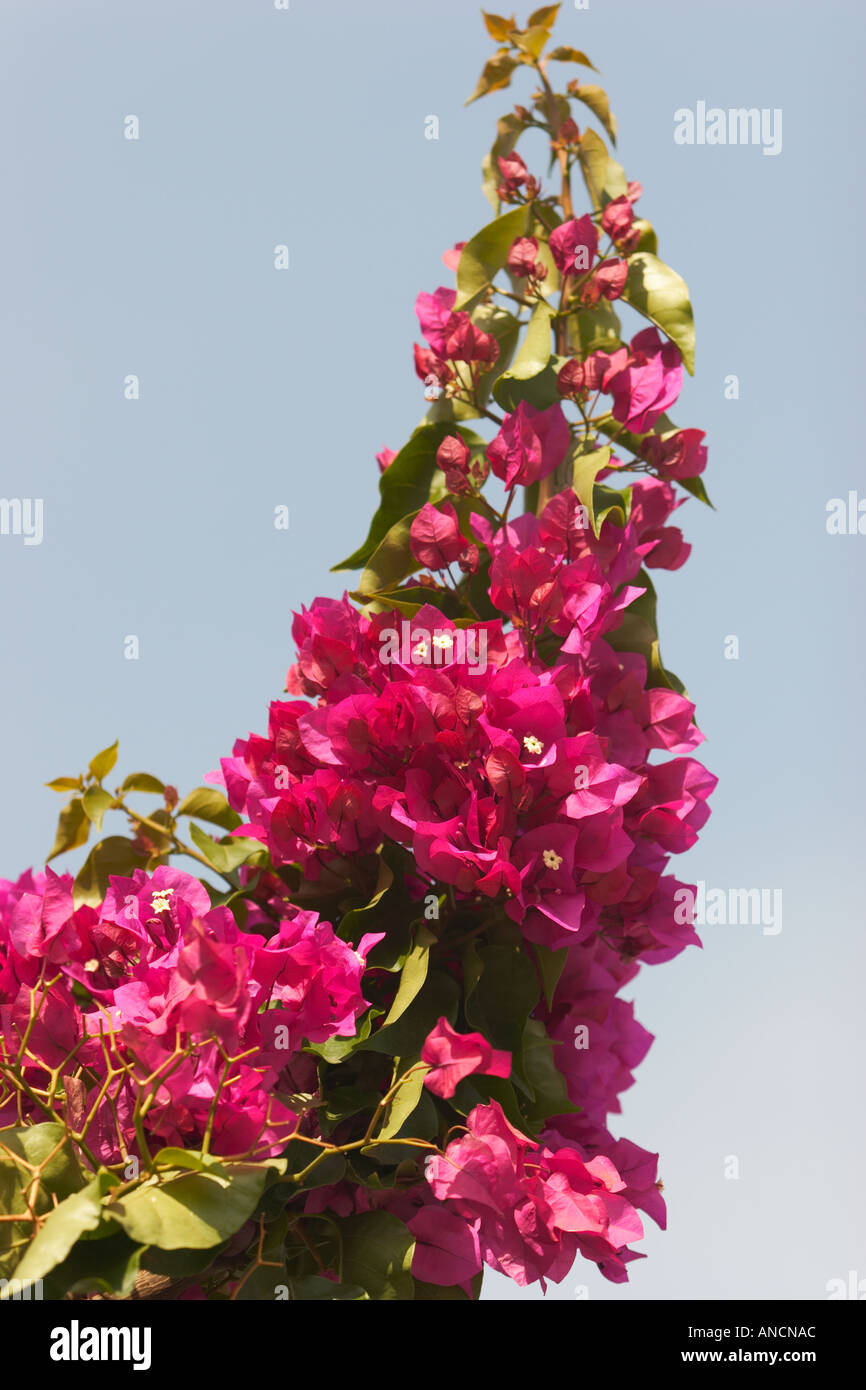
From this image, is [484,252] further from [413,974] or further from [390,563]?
[413,974]

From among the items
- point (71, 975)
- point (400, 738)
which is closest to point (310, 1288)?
point (71, 975)

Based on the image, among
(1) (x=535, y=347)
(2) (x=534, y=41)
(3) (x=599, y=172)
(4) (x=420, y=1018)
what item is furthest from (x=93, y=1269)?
(2) (x=534, y=41)

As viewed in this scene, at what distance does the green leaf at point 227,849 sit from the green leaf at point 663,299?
2.12 ft

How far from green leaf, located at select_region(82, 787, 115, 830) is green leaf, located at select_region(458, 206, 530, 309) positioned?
0.46 meters

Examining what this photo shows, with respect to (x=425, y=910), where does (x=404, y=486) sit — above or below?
above

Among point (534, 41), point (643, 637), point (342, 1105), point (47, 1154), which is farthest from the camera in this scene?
point (534, 41)

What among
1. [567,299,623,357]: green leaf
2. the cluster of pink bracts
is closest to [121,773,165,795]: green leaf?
the cluster of pink bracts

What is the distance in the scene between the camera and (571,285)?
50.0 inches

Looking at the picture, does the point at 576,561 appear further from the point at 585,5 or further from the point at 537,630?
the point at 585,5

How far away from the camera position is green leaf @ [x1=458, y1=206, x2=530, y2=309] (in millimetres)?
1222

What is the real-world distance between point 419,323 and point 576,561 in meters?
0.38

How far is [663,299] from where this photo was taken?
1.22 meters

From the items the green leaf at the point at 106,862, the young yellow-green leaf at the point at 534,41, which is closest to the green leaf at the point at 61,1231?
the green leaf at the point at 106,862

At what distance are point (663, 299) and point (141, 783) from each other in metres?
0.74
